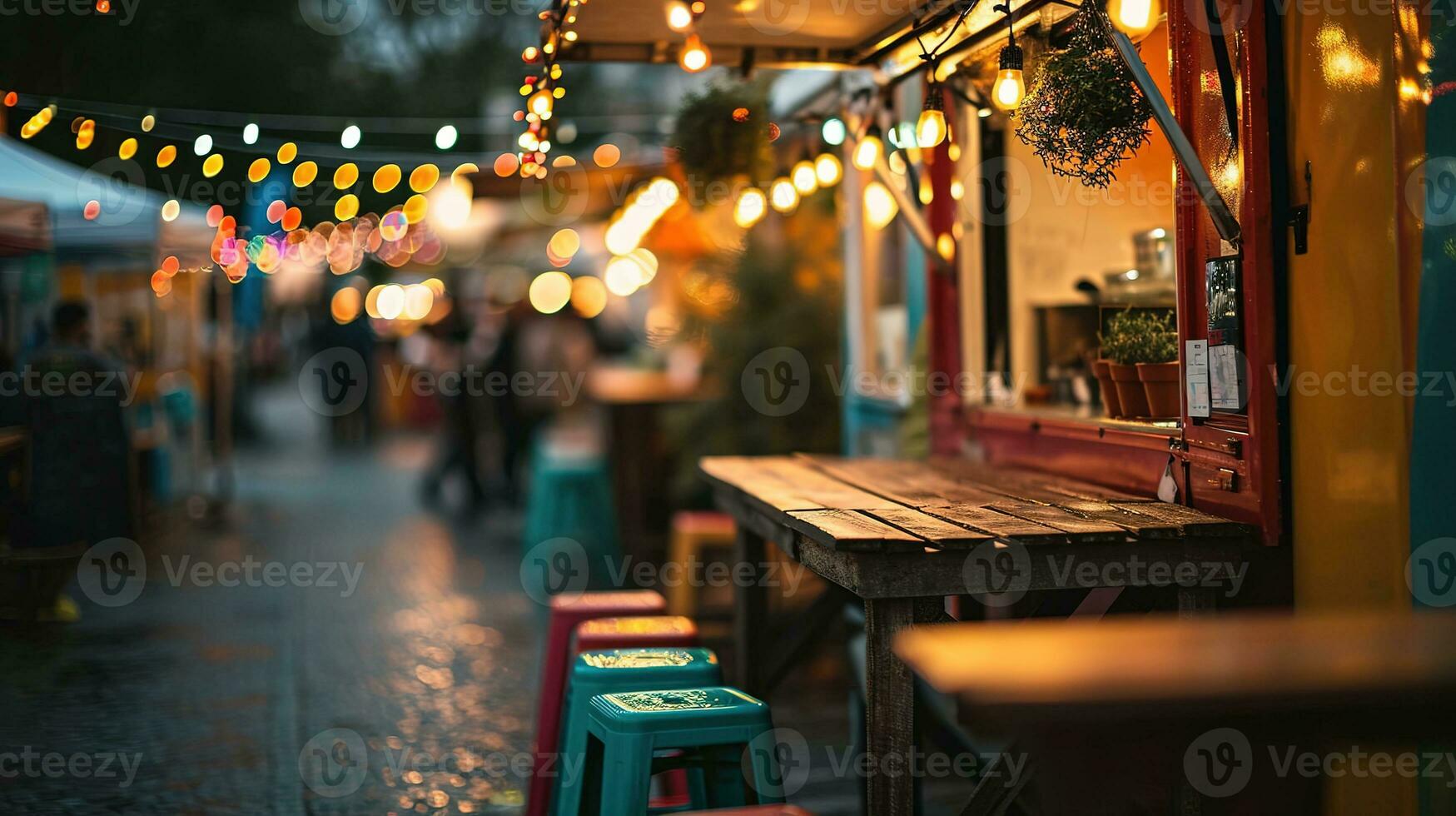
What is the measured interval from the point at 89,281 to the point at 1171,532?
204 inches

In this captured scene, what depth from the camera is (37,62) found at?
16.0ft

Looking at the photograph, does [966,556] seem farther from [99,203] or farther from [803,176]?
[99,203]

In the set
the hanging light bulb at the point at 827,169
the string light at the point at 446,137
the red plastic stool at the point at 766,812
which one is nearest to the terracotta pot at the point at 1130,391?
the red plastic stool at the point at 766,812

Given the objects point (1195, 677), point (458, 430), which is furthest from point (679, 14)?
point (458, 430)

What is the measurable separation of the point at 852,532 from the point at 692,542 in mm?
3985

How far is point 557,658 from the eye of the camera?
4531 mm

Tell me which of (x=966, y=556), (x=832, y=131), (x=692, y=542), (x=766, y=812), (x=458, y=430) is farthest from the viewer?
(x=458, y=430)

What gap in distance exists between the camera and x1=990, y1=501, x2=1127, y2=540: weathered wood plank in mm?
3166

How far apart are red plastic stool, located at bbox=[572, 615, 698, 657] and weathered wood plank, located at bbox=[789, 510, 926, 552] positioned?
871 millimetres

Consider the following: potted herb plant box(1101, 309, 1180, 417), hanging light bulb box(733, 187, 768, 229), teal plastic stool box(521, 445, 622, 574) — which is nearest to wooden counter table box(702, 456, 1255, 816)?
potted herb plant box(1101, 309, 1180, 417)

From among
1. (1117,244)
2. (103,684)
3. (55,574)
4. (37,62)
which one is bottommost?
(103,684)

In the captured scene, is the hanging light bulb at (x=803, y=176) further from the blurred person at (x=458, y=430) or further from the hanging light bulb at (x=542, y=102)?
the blurred person at (x=458, y=430)

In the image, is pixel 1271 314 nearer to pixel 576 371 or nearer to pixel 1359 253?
pixel 1359 253

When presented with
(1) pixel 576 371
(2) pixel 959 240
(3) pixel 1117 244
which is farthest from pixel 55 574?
(1) pixel 576 371
